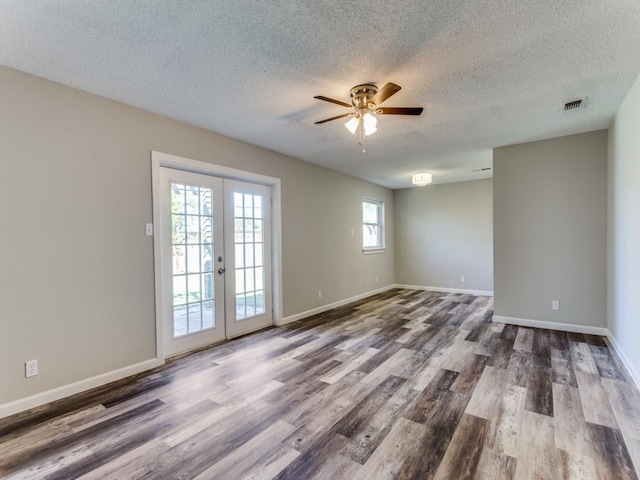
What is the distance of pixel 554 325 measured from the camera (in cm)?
415

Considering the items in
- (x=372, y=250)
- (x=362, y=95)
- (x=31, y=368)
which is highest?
(x=362, y=95)

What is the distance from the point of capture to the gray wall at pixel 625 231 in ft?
8.70

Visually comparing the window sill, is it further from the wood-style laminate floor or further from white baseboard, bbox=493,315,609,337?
the wood-style laminate floor

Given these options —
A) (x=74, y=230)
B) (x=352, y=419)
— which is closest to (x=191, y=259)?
(x=74, y=230)

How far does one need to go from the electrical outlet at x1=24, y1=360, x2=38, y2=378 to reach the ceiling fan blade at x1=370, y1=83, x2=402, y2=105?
341 cm

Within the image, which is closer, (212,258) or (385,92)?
(385,92)

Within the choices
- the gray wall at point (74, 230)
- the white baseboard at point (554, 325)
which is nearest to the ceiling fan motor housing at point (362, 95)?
the gray wall at point (74, 230)

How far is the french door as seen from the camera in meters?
3.40

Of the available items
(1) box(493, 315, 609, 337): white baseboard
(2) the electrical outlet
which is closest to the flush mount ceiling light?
(1) box(493, 315, 609, 337): white baseboard

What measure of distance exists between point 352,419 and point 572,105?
140 inches

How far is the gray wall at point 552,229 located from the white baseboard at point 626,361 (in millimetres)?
545

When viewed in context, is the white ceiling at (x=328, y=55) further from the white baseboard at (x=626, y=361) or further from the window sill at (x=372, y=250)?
the window sill at (x=372, y=250)

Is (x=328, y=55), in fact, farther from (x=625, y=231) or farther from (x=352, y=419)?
(x=625, y=231)

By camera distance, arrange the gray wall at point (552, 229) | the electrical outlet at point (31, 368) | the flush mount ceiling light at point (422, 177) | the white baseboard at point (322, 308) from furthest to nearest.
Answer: the flush mount ceiling light at point (422, 177) < the white baseboard at point (322, 308) < the gray wall at point (552, 229) < the electrical outlet at point (31, 368)
